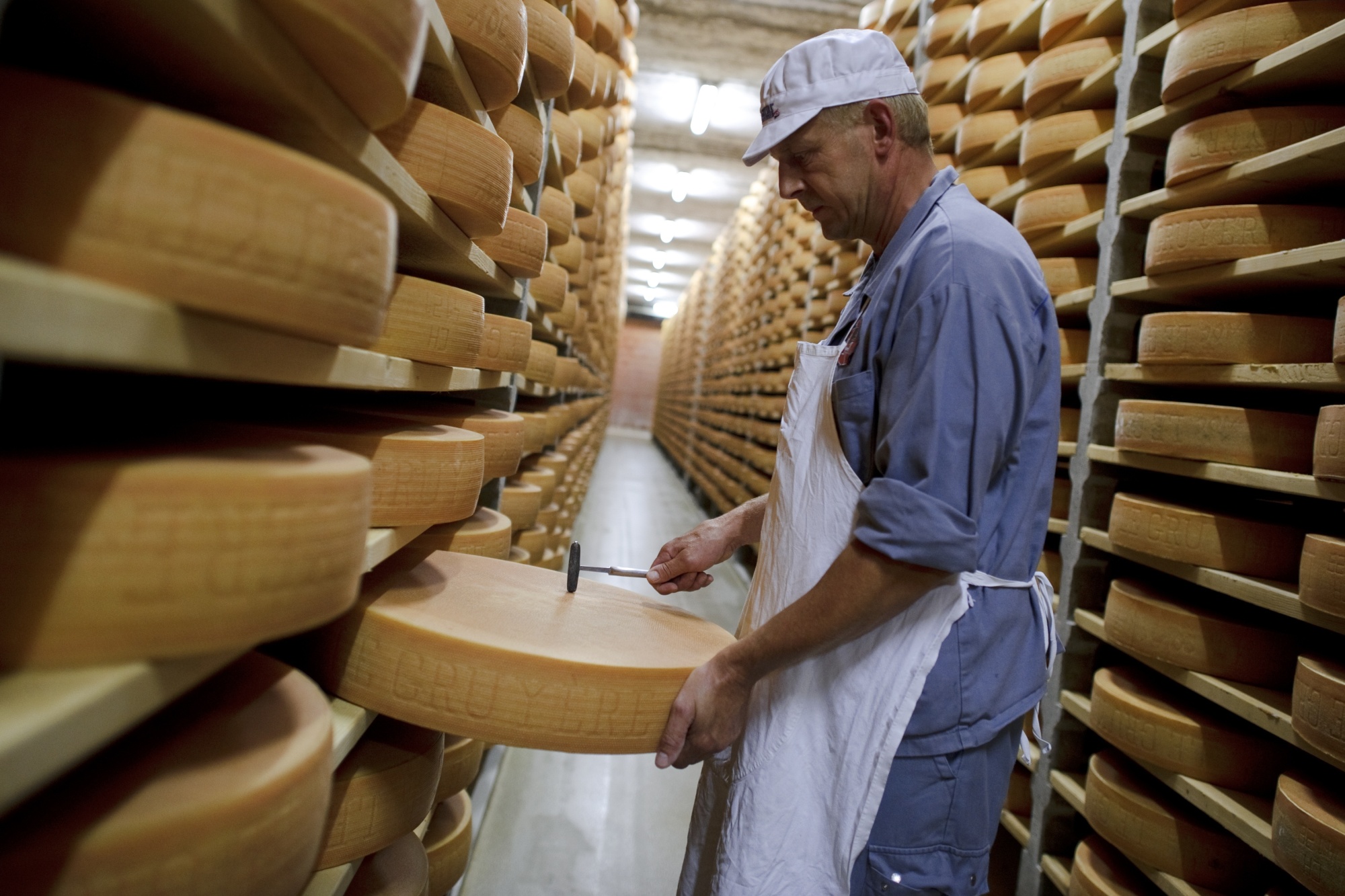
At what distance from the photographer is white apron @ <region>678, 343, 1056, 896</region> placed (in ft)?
3.95

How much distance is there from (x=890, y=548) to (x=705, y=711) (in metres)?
0.35

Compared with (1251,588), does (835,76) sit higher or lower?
higher

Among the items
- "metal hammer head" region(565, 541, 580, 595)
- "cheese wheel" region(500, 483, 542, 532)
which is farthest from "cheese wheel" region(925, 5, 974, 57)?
"metal hammer head" region(565, 541, 580, 595)

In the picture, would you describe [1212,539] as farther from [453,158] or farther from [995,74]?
[995,74]

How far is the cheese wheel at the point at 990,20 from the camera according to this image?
10.5ft

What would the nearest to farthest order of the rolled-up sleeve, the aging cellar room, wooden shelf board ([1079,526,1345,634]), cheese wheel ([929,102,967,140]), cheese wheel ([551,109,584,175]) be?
1. the aging cellar room
2. the rolled-up sleeve
3. wooden shelf board ([1079,526,1345,634])
4. cheese wheel ([551,109,584,175])
5. cheese wheel ([929,102,967,140])

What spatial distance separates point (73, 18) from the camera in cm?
67

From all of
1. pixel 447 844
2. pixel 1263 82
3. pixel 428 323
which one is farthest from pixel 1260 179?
pixel 447 844

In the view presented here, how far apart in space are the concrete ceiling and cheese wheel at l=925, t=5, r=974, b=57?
3626 mm

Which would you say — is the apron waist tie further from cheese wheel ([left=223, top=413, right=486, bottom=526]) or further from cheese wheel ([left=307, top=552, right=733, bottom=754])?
cheese wheel ([left=223, top=413, right=486, bottom=526])

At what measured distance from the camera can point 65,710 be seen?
507mm

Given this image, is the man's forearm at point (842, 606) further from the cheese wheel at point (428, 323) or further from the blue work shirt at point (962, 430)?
the cheese wheel at point (428, 323)

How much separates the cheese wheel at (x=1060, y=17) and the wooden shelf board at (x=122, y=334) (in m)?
2.86

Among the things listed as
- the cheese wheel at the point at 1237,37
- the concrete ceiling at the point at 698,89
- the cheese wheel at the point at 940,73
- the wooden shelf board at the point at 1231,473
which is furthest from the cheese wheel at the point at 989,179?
the concrete ceiling at the point at 698,89
